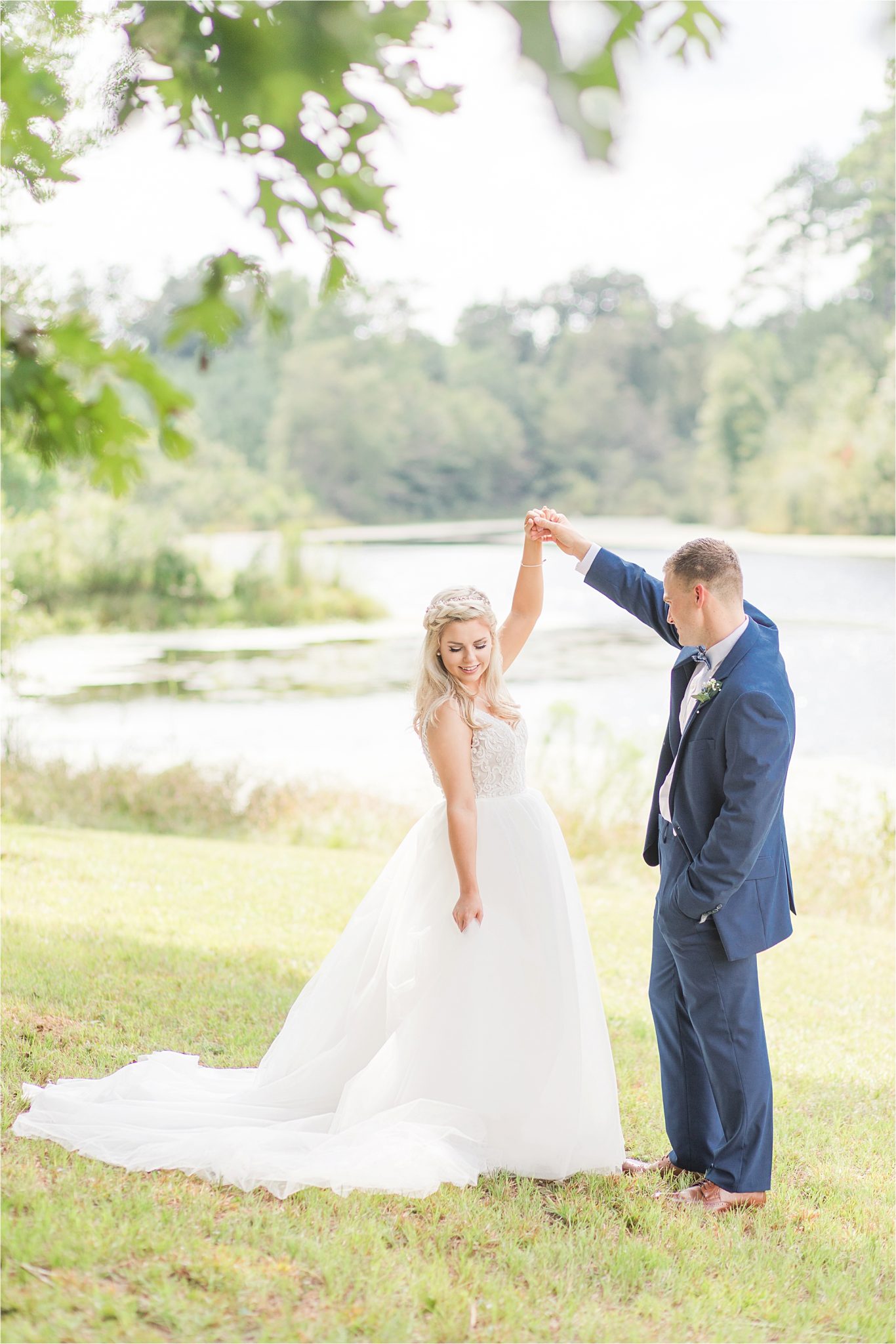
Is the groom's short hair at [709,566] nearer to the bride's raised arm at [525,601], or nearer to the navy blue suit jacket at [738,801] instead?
the navy blue suit jacket at [738,801]

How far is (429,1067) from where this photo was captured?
339 cm

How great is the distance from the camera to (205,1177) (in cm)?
312

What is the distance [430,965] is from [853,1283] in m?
1.40

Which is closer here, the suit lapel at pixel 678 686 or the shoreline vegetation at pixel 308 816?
the suit lapel at pixel 678 686

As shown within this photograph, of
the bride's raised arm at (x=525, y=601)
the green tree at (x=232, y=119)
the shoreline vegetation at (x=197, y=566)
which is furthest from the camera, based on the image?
the shoreline vegetation at (x=197, y=566)

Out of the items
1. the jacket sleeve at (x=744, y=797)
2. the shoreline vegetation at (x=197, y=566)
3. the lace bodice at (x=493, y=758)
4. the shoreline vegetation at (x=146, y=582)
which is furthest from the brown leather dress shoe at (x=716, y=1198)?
the shoreline vegetation at (x=146, y=582)

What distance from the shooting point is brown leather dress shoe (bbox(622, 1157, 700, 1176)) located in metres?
3.46

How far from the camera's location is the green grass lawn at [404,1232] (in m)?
2.56

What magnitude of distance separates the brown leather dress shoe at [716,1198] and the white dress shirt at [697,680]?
1.06 metres

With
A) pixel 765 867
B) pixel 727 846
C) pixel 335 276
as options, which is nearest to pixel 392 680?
pixel 765 867

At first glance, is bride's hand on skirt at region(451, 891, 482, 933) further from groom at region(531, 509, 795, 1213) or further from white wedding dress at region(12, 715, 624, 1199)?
groom at region(531, 509, 795, 1213)

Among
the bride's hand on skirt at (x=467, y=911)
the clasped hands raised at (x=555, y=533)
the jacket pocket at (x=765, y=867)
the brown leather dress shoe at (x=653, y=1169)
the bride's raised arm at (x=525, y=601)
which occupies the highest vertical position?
the clasped hands raised at (x=555, y=533)

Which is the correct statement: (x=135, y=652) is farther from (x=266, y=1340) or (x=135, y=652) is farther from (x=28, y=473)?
(x=266, y=1340)

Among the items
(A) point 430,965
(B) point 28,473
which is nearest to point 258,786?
(B) point 28,473
